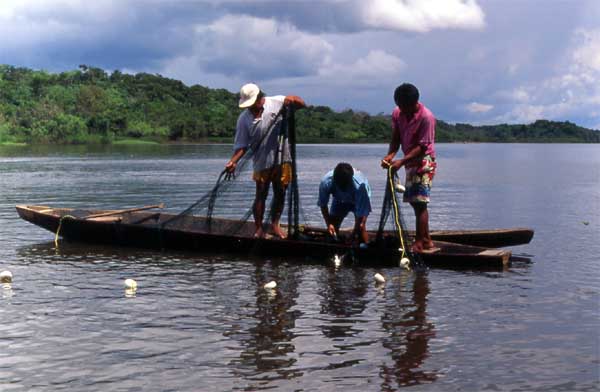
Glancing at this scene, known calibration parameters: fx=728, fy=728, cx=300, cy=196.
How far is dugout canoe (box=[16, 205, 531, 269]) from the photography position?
389 inches

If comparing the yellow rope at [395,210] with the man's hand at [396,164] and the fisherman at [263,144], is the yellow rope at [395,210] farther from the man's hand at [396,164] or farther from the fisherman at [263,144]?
the fisherman at [263,144]

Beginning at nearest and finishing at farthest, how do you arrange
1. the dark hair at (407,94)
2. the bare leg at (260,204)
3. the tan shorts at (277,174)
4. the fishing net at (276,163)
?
the dark hair at (407,94), the fishing net at (276,163), the tan shorts at (277,174), the bare leg at (260,204)

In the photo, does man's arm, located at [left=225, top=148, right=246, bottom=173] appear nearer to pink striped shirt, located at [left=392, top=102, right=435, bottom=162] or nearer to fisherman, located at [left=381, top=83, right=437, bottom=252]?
fisherman, located at [left=381, top=83, right=437, bottom=252]

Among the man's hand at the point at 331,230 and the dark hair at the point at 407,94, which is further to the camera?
the man's hand at the point at 331,230

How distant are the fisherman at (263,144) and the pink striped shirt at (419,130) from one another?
1.58 metres

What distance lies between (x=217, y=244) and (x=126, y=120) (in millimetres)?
103833

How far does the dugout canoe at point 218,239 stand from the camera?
9.89 meters

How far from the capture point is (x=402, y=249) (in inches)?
397

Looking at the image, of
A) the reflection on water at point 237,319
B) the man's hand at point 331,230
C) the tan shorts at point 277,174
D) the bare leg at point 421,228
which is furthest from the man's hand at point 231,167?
the bare leg at point 421,228

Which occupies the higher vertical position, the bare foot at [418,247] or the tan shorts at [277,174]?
the tan shorts at [277,174]

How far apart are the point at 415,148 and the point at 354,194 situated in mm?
1289

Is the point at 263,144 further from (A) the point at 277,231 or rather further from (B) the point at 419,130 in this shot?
(B) the point at 419,130

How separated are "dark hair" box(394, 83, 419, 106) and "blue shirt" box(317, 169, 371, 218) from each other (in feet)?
4.57

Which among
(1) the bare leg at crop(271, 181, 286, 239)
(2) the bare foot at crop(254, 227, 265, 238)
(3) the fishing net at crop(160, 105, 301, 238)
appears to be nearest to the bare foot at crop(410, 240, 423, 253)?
(3) the fishing net at crop(160, 105, 301, 238)
